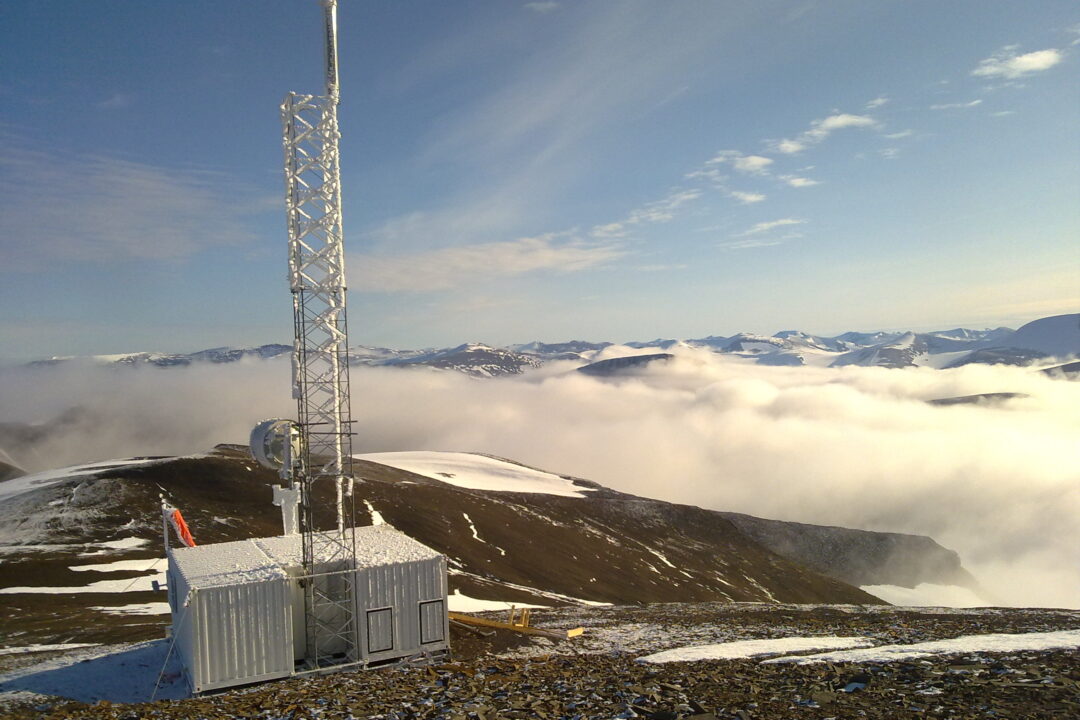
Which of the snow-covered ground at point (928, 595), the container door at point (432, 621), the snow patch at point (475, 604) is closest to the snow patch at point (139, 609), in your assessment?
the snow patch at point (475, 604)

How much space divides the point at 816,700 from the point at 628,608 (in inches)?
1256

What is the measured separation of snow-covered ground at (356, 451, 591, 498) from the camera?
123850mm

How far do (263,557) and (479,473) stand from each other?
107m

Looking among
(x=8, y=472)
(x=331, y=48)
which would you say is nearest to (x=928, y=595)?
(x=331, y=48)

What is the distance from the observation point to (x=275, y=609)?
2600 cm

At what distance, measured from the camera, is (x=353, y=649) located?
1088 inches

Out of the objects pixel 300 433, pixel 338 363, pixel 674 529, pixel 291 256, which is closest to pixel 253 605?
pixel 300 433

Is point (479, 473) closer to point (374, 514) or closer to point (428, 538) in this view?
point (374, 514)

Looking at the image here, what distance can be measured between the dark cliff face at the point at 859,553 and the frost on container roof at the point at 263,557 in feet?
374

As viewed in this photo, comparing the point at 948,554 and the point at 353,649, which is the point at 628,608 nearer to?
the point at 353,649

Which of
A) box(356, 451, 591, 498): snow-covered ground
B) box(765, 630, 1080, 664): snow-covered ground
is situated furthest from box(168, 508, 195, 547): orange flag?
box(356, 451, 591, 498): snow-covered ground

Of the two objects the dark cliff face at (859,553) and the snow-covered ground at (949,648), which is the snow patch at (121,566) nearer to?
the snow-covered ground at (949,648)

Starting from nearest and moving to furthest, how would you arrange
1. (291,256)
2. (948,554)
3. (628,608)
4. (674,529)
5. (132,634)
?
(291,256), (132,634), (628,608), (674,529), (948,554)

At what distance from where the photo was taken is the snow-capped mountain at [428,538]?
4328 cm
